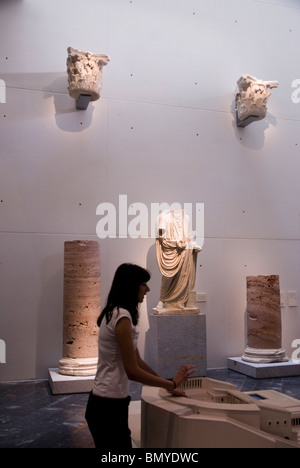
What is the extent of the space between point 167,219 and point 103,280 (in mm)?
1444

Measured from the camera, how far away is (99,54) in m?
7.33

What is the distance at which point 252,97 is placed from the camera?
26.3ft

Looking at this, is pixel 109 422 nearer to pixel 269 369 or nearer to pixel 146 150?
pixel 269 369

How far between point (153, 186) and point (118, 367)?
5527 mm

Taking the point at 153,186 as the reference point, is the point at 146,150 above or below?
above

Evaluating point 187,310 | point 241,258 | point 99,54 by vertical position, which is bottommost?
point 187,310

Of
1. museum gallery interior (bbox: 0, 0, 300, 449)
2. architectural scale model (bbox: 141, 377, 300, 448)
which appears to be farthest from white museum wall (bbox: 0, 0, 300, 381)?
architectural scale model (bbox: 141, 377, 300, 448)

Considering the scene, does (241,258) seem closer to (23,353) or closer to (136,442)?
(23,353)

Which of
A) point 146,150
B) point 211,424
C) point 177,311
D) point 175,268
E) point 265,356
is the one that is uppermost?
point 146,150

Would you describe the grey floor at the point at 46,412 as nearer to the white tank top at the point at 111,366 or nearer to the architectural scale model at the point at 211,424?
A: the architectural scale model at the point at 211,424

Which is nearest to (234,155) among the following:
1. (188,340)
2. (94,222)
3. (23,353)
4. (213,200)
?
(213,200)

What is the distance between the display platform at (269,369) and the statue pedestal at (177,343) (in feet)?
2.38

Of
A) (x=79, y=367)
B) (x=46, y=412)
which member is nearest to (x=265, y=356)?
(x=79, y=367)

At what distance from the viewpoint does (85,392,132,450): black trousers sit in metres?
2.57
